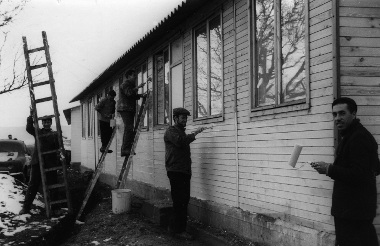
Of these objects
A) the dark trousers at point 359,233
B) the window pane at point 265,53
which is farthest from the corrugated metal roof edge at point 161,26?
the dark trousers at point 359,233

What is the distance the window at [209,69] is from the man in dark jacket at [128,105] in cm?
213

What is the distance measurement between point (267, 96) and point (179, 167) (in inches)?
79.3

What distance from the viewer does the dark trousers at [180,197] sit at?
24.0 feet

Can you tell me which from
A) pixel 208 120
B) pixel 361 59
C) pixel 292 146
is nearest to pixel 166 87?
pixel 208 120

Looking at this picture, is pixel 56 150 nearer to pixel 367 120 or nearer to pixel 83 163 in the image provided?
pixel 367 120

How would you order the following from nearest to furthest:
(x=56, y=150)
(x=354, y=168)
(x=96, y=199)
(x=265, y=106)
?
1. (x=354, y=168)
2. (x=265, y=106)
3. (x=56, y=150)
4. (x=96, y=199)

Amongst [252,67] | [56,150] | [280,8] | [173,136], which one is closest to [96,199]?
[56,150]

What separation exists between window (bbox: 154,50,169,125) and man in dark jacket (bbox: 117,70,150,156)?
636mm

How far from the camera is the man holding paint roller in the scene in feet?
12.2

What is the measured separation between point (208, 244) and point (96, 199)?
6.70m

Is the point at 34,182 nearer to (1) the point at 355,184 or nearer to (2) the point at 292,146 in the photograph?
(2) the point at 292,146

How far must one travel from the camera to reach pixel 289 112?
577cm

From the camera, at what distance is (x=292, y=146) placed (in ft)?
18.9

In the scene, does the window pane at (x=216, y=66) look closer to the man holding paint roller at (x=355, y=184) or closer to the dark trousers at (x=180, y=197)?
the dark trousers at (x=180, y=197)
